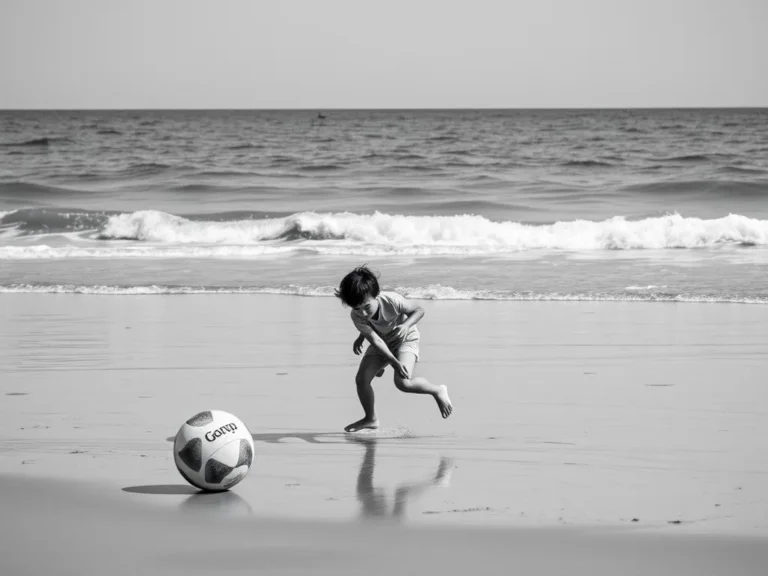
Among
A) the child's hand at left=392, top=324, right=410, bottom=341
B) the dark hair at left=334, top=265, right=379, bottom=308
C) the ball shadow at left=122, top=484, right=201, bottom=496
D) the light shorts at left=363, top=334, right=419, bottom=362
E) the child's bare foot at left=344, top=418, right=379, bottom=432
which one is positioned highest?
the dark hair at left=334, top=265, right=379, bottom=308

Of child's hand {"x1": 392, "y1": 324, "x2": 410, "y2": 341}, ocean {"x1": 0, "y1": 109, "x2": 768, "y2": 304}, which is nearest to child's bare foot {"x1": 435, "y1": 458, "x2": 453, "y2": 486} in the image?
child's hand {"x1": 392, "y1": 324, "x2": 410, "y2": 341}

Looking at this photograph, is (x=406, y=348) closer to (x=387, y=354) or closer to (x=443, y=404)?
(x=387, y=354)

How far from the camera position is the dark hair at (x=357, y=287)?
6.05 metres

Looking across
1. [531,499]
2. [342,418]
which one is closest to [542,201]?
[342,418]

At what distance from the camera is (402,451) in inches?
225

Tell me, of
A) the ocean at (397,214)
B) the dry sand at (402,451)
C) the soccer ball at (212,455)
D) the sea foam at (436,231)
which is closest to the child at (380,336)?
the dry sand at (402,451)

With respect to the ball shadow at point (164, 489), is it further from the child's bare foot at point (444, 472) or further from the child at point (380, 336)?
the child at point (380, 336)

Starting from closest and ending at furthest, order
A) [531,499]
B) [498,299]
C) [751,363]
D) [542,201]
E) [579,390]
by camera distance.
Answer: [531,499]
[579,390]
[751,363]
[498,299]
[542,201]

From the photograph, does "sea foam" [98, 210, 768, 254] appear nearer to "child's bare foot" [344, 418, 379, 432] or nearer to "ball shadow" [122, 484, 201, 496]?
"child's bare foot" [344, 418, 379, 432]

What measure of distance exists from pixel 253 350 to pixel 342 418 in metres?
2.62

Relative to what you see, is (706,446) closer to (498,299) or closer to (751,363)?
(751,363)

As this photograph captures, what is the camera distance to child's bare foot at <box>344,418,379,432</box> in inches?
244

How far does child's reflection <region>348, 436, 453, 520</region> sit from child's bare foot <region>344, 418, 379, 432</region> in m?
0.58

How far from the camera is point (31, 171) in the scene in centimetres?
3522
